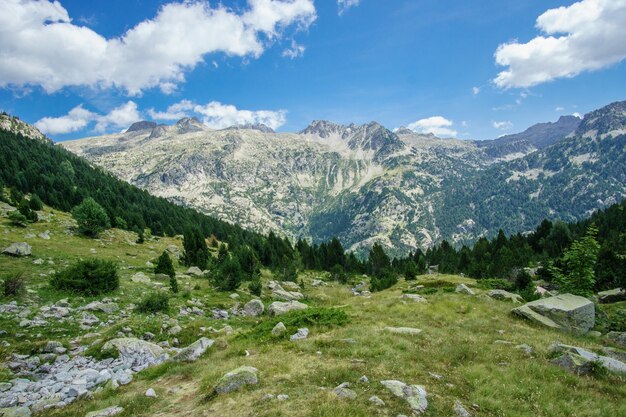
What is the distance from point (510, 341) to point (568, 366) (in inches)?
187

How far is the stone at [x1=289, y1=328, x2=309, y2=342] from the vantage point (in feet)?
66.3

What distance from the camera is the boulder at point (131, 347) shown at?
17578 mm

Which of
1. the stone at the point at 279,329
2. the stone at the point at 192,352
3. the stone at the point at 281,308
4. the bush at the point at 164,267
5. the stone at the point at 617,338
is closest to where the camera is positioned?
the stone at the point at 192,352

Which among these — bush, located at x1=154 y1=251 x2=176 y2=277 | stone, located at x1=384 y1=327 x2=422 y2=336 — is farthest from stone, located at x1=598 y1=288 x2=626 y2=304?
bush, located at x1=154 y1=251 x2=176 y2=277

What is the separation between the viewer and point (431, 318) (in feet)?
86.5

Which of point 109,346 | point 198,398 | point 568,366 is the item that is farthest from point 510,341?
point 109,346

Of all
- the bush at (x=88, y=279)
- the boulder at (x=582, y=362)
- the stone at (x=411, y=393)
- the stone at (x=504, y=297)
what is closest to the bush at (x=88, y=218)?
the bush at (x=88, y=279)

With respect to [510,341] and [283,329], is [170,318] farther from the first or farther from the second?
[510,341]

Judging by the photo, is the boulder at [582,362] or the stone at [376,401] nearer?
the stone at [376,401]

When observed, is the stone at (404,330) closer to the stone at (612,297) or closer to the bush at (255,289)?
the bush at (255,289)

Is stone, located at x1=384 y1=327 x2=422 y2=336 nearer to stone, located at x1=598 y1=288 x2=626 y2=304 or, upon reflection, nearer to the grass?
the grass

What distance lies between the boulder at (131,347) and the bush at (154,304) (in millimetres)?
8045

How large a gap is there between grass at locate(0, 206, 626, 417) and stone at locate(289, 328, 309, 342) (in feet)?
1.32

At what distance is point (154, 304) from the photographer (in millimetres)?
26562
